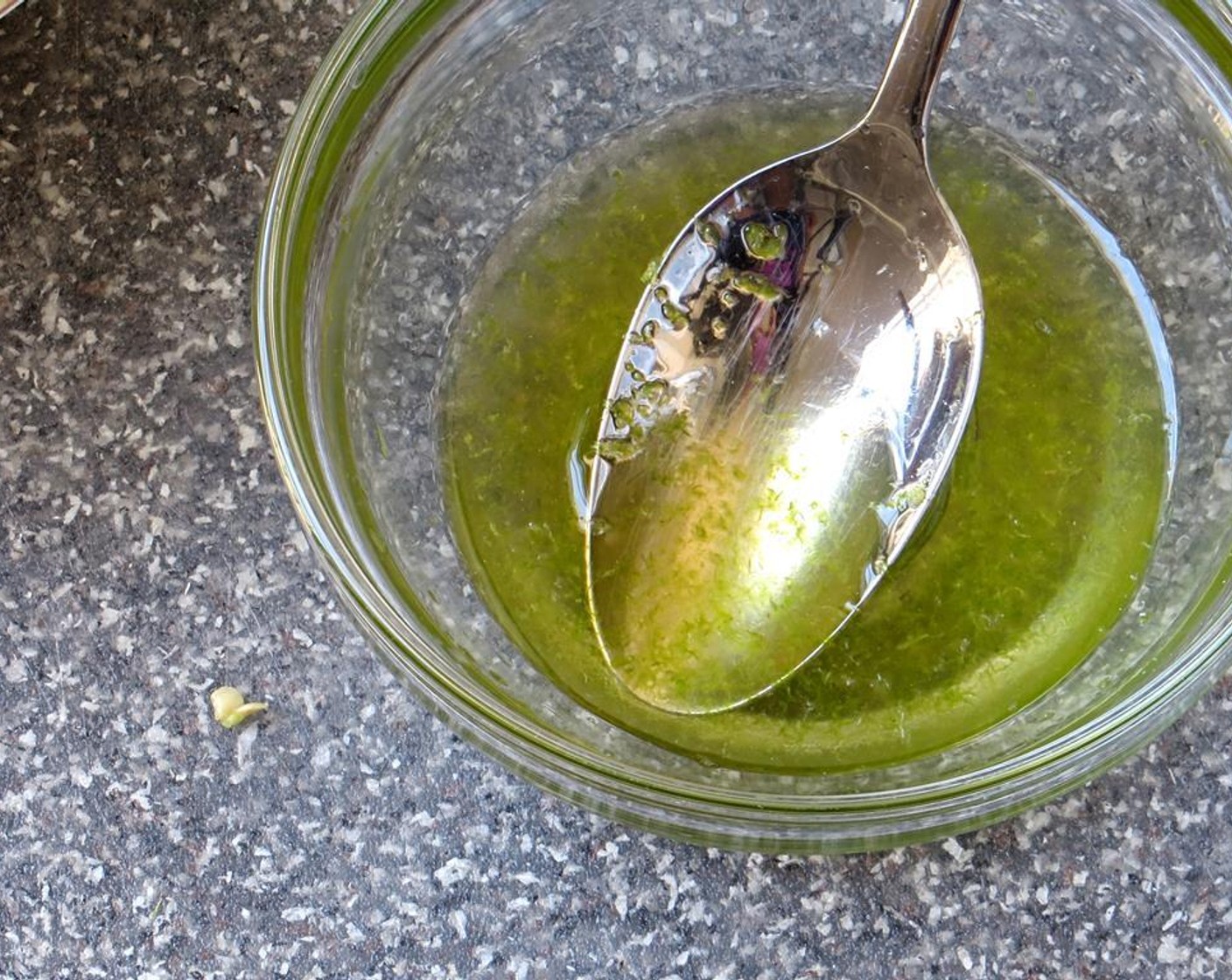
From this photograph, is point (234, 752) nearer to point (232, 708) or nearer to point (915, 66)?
point (232, 708)

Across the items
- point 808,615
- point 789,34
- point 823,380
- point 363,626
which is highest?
point 789,34

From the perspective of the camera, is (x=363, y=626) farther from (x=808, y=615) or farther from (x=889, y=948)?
(x=889, y=948)

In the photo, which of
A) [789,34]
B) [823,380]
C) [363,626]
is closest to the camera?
[363,626]

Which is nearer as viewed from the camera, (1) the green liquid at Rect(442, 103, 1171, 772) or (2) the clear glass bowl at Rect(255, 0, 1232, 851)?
(2) the clear glass bowl at Rect(255, 0, 1232, 851)

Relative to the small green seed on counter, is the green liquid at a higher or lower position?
higher

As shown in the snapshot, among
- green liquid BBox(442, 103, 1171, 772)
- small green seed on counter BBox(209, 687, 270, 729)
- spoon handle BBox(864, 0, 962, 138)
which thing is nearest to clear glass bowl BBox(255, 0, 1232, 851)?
green liquid BBox(442, 103, 1171, 772)

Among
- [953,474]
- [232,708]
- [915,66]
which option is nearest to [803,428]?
[953,474]

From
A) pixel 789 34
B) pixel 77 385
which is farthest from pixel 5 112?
pixel 789 34

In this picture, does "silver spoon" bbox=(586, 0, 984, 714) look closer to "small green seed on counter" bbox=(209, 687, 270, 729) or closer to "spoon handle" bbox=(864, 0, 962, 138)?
"spoon handle" bbox=(864, 0, 962, 138)
